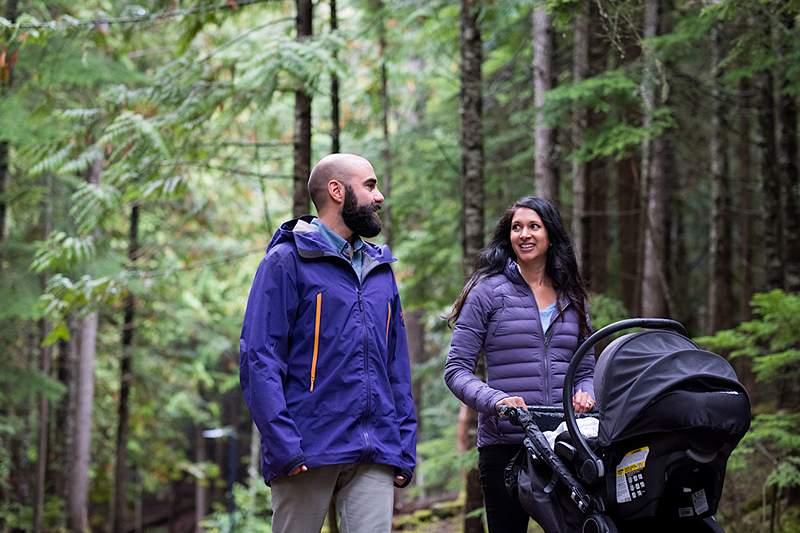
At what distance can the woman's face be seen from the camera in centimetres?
473

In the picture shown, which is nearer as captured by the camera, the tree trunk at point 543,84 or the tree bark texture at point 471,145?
the tree bark texture at point 471,145

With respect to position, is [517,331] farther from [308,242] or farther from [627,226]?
[627,226]

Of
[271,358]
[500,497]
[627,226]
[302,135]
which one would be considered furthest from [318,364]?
[627,226]

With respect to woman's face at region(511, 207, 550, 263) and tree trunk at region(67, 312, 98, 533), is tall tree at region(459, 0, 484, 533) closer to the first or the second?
woman's face at region(511, 207, 550, 263)

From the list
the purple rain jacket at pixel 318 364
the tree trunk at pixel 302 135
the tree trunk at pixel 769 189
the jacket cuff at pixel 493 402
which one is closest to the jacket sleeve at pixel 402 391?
the purple rain jacket at pixel 318 364

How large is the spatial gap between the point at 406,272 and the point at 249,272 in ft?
12.4

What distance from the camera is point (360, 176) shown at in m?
4.23

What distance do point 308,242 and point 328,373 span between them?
0.61 meters

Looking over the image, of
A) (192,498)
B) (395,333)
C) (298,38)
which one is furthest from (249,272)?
(192,498)

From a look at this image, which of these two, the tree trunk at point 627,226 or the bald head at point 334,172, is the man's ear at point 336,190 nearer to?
the bald head at point 334,172

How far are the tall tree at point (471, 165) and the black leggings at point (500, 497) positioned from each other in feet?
12.5

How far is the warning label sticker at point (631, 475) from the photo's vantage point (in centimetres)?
352

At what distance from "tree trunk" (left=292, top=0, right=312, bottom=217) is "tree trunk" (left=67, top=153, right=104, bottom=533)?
10330mm

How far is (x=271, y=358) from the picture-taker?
388cm
